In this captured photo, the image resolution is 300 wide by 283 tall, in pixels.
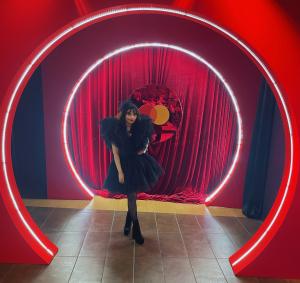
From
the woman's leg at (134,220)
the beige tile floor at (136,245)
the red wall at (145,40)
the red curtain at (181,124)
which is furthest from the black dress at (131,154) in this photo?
the red wall at (145,40)

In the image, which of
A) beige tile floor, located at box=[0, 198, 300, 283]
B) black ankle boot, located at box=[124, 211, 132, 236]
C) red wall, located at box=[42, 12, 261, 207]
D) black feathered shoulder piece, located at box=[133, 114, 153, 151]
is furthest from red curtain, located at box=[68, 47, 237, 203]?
black feathered shoulder piece, located at box=[133, 114, 153, 151]

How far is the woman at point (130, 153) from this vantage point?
3.39 meters

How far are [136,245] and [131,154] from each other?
95 cm

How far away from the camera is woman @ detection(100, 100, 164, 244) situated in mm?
3391

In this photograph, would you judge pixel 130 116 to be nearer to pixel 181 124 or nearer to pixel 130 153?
pixel 130 153

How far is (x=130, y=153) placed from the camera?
3.50m

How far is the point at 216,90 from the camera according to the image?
4.46 m

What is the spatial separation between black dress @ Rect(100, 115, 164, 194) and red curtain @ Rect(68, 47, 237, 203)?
109 cm

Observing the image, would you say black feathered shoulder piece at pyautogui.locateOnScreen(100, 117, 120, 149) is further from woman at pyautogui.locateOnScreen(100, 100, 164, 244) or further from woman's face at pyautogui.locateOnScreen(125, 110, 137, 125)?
woman's face at pyautogui.locateOnScreen(125, 110, 137, 125)

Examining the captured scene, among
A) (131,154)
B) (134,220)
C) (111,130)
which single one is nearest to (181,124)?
(131,154)

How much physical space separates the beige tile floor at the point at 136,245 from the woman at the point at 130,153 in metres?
0.31

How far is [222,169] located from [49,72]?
262 centimetres

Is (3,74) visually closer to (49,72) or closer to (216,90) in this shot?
(49,72)

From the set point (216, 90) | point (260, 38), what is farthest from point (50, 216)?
point (260, 38)
